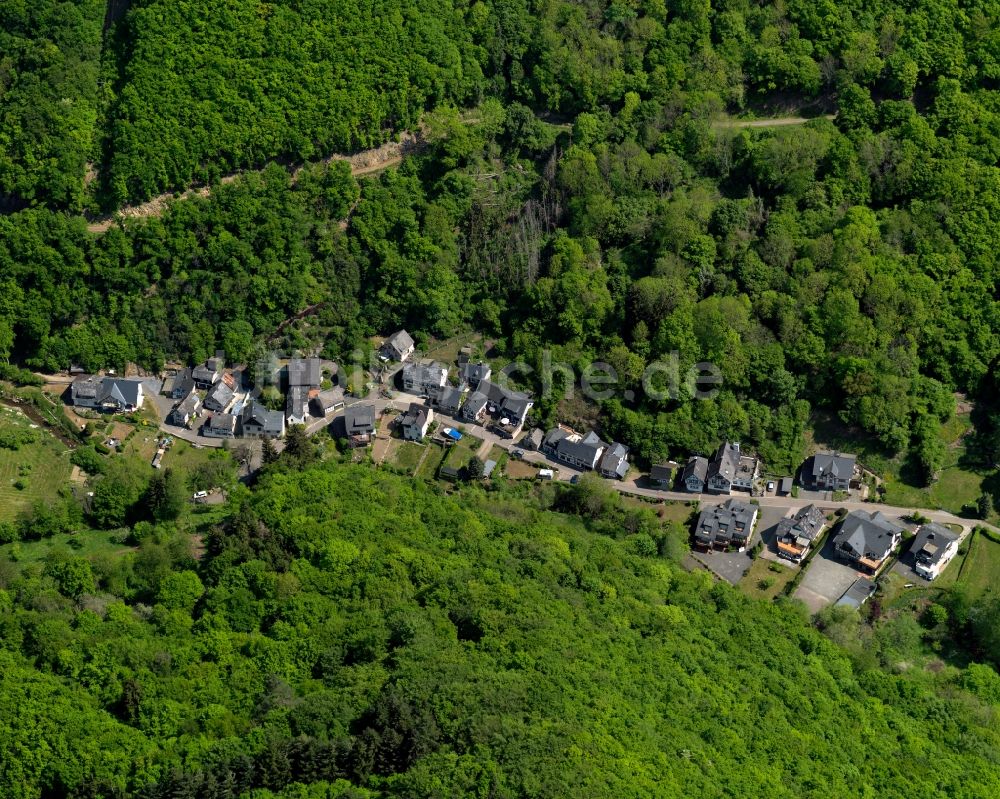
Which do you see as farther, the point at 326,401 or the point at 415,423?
the point at 326,401

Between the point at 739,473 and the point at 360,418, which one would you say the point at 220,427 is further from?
the point at 739,473

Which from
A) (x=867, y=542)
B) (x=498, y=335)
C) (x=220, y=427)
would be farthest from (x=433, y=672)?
(x=498, y=335)

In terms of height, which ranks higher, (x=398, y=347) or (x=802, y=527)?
(x=398, y=347)

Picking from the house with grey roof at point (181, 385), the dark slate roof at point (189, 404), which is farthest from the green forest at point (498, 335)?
the dark slate roof at point (189, 404)

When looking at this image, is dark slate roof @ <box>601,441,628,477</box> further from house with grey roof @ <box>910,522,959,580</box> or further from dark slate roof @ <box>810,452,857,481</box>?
house with grey roof @ <box>910,522,959,580</box>

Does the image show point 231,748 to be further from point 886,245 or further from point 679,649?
point 886,245

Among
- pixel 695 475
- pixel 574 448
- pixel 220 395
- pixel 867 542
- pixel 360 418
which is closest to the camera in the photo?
pixel 867 542

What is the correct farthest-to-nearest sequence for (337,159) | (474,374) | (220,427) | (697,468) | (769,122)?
(769,122)
(337,159)
(474,374)
(220,427)
(697,468)

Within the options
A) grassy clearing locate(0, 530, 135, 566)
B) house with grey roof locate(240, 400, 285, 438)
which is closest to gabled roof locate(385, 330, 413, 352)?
house with grey roof locate(240, 400, 285, 438)
